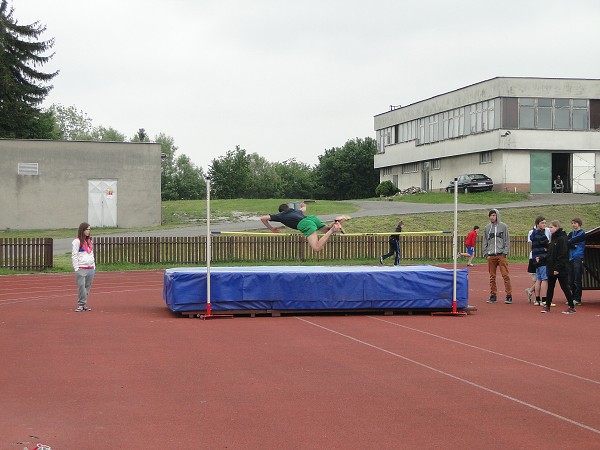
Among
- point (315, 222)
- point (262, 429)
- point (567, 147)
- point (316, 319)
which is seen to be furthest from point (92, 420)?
point (567, 147)

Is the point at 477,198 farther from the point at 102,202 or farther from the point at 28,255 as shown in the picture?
the point at 28,255

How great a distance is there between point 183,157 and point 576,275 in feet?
354

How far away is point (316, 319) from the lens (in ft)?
55.1

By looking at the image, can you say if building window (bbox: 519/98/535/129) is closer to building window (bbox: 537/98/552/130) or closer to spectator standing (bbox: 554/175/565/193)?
building window (bbox: 537/98/552/130)

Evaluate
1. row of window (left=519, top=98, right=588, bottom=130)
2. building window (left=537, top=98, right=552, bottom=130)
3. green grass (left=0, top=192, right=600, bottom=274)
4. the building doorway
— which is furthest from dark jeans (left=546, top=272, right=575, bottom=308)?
the building doorway

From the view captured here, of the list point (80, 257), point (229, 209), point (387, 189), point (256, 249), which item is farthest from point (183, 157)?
point (80, 257)

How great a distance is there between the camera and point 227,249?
35062mm

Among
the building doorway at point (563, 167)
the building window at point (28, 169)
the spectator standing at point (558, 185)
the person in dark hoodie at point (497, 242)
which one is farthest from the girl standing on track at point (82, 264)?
the spectator standing at point (558, 185)

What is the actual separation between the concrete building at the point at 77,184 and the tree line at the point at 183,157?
452 centimetres

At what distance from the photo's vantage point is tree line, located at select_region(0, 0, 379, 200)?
205 feet

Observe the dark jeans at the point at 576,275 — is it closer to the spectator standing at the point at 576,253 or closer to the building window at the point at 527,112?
the spectator standing at the point at 576,253

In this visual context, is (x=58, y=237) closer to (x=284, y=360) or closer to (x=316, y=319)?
(x=316, y=319)

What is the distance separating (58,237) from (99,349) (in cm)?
3272

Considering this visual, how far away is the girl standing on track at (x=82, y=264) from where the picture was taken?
17.8 m
